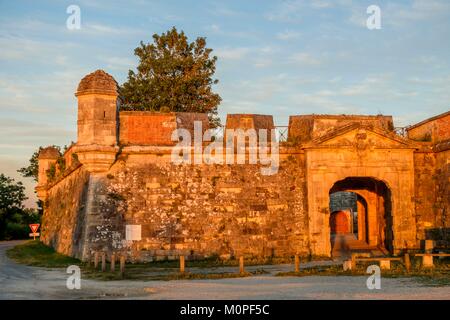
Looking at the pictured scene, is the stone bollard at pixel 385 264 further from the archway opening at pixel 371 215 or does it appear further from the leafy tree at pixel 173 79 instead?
the leafy tree at pixel 173 79

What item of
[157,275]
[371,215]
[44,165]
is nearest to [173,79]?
[44,165]

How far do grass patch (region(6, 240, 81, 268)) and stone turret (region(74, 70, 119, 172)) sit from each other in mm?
3784

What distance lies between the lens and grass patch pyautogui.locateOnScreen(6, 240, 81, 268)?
2268cm

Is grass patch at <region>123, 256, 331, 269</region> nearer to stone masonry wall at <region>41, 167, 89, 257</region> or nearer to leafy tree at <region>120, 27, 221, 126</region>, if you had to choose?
stone masonry wall at <region>41, 167, 89, 257</region>

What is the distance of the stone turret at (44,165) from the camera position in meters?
39.2

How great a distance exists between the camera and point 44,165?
3959cm

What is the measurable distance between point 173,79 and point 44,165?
10419 millimetres

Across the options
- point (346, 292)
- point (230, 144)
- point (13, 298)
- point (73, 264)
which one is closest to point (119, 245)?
point (73, 264)

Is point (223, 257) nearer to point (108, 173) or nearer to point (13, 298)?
point (108, 173)

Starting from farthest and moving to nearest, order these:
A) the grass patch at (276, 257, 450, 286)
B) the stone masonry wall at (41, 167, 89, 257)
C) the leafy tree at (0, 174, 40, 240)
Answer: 1. the leafy tree at (0, 174, 40, 240)
2. the stone masonry wall at (41, 167, 89, 257)
3. the grass patch at (276, 257, 450, 286)

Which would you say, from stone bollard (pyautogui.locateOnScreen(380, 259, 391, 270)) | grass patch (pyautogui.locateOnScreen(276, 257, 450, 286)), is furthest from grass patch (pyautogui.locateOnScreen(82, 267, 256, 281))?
stone bollard (pyautogui.locateOnScreen(380, 259, 391, 270))
